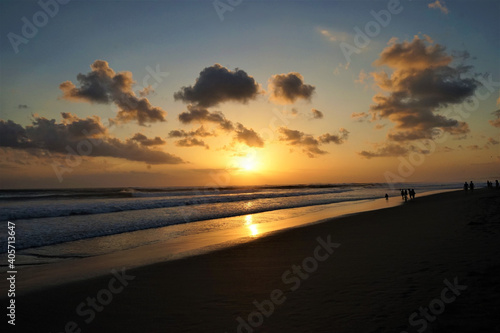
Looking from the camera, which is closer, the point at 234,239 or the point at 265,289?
the point at 265,289

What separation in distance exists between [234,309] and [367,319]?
306cm

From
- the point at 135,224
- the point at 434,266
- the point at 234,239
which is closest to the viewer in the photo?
the point at 434,266

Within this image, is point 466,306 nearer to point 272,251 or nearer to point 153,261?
point 272,251

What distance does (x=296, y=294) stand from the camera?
783 cm

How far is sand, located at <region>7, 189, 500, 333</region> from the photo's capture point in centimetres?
608

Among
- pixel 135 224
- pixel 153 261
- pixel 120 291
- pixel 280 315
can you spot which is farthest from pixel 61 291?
pixel 135 224

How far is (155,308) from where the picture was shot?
743 centimetres

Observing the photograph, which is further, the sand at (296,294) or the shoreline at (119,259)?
the shoreline at (119,259)

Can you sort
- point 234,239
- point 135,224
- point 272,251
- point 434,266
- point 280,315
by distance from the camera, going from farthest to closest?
point 135,224 → point 234,239 → point 272,251 → point 434,266 → point 280,315

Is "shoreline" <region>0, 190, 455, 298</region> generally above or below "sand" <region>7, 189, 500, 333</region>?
above

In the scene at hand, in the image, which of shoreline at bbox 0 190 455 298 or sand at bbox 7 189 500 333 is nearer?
sand at bbox 7 189 500 333

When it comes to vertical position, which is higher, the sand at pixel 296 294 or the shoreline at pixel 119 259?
the shoreline at pixel 119 259

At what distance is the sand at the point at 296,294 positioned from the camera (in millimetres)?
6078

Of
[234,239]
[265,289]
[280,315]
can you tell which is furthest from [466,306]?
[234,239]
